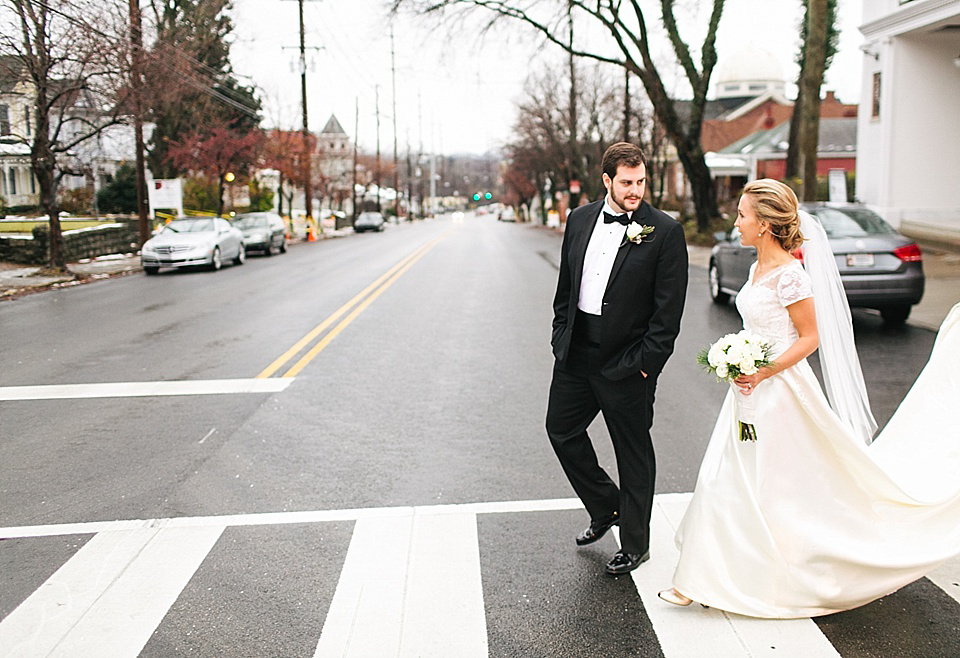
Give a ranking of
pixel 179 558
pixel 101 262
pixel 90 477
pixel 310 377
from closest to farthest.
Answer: pixel 179 558 → pixel 90 477 → pixel 310 377 → pixel 101 262

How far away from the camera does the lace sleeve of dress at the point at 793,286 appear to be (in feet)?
13.2

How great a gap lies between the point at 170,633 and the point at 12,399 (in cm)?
535

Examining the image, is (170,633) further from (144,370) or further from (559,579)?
(144,370)

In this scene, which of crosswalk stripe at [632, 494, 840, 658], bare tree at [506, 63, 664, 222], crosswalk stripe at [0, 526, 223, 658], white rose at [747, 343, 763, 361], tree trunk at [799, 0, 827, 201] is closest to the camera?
crosswalk stripe at [632, 494, 840, 658]

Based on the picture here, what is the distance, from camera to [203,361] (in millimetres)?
10016

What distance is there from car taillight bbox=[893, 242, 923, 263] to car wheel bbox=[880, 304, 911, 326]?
626 millimetres

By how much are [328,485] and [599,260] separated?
8.26 feet

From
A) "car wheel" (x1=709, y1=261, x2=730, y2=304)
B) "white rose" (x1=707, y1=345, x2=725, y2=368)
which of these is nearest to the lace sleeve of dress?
"white rose" (x1=707, y1=345, x2=725, y2=368)

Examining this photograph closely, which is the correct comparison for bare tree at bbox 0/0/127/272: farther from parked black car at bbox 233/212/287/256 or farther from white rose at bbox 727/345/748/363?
white rose at bbox 727/345/748/363

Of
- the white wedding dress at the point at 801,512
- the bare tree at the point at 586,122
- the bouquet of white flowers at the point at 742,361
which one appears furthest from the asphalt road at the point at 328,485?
the bare tree at the point at 586,122

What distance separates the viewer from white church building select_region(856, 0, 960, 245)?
2316 cm

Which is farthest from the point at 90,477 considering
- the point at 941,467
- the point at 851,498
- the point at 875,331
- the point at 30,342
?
the point at 875,331

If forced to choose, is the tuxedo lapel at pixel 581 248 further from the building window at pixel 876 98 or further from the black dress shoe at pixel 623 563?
the building window at pixel 876 98

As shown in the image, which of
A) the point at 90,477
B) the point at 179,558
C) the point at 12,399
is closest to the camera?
the point at 179,558
